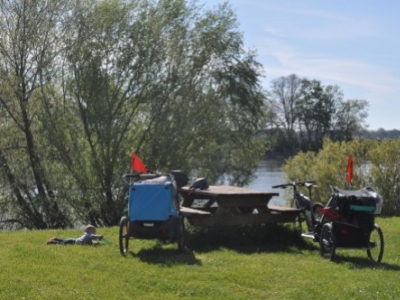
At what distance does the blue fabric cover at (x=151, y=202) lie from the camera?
8.03m

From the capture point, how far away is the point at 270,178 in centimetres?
2933

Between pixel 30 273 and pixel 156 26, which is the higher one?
pixel 156 26

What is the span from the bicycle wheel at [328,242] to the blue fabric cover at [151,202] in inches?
82.3

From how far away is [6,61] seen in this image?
61.9ft

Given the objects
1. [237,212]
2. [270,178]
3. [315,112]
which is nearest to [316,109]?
[315,112]

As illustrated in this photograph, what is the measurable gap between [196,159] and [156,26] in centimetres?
470

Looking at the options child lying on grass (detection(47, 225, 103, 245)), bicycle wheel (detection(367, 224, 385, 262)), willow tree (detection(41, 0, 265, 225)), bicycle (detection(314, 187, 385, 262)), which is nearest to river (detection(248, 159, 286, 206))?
willow tree (detection(41, 0, 265, 225))

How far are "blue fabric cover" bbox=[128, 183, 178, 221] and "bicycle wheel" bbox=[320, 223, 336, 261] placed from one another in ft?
6.86

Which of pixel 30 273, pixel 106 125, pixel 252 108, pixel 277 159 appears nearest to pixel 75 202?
pixel 106 125

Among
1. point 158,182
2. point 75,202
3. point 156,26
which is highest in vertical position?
point 156,26

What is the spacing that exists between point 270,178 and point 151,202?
2167cm

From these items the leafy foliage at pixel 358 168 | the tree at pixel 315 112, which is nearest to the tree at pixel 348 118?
the tree at pixel 315 112

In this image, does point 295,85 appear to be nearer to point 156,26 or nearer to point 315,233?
point 156,26

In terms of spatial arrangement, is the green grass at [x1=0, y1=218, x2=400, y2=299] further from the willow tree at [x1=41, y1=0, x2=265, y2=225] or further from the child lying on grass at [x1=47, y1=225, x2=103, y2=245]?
the willow tree at [x1=41, y1=0, x2=265, y2=225]
